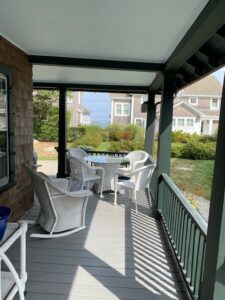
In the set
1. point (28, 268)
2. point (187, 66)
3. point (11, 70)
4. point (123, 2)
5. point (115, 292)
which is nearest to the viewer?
point (123, 2)

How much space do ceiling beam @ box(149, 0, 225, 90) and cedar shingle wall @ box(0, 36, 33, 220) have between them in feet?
7.20

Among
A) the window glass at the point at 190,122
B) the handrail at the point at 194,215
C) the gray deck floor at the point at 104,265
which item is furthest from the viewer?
the window glass at the point at 190,122

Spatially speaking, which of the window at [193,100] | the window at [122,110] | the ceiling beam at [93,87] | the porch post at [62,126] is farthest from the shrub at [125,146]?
the ceiling beam at [93,87]

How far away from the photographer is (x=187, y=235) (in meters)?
2.57

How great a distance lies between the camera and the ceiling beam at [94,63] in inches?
153

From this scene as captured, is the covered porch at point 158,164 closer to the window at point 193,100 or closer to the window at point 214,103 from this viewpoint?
the window at point 214,103

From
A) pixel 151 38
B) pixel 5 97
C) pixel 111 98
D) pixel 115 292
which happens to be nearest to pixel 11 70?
pixel 5 97

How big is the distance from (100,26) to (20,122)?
2.03 metres

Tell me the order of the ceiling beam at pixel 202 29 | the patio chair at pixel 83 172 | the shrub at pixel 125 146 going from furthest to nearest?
the shrub at pixel 125 146, the patio chair at pixel 83 172, the ceiling beam at pixel 202 29

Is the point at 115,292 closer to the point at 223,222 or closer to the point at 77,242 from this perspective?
the point at 77,242

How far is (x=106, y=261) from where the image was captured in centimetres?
282

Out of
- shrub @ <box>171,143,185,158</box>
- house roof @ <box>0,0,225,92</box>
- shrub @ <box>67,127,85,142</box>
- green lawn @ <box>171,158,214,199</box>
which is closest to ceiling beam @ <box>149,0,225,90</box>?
house roof @ <box>0,0,225,92</box>

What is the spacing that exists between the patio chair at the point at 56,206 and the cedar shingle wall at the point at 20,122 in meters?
0.53

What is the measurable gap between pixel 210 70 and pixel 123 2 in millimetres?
1679
